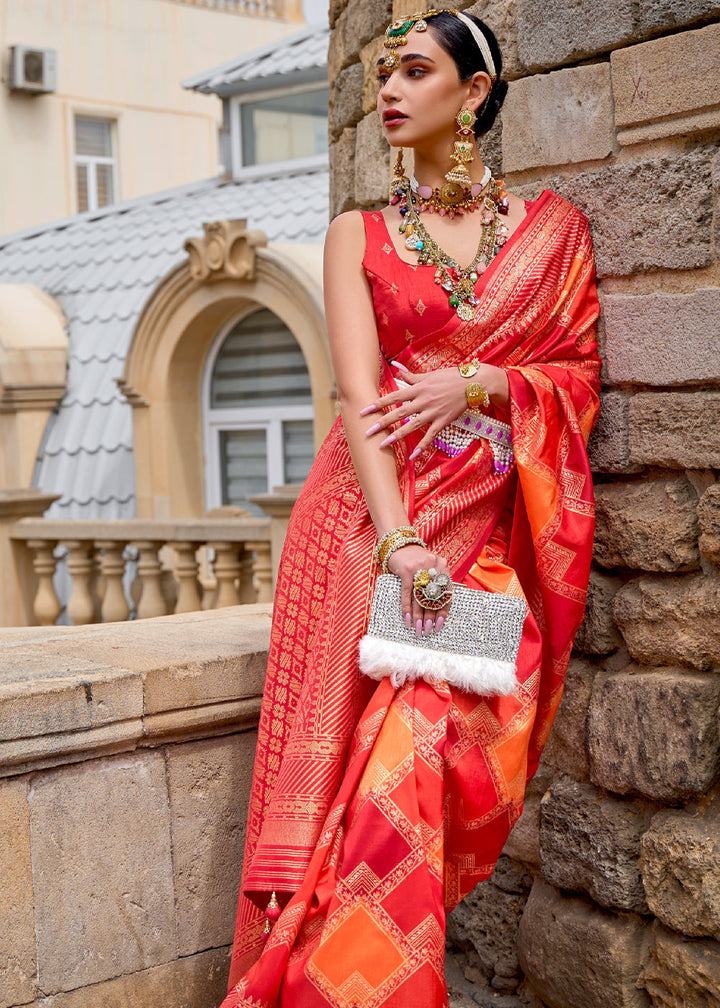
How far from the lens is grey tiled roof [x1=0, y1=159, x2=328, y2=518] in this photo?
993cm

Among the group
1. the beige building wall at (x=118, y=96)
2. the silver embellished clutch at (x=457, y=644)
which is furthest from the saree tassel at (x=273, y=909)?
the beige building wall at (x=118, y=96)

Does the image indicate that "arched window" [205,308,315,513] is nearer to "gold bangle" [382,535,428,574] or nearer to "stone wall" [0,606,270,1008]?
"stone wall" [0,606,270,1008]

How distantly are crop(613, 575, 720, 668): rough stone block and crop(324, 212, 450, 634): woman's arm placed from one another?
559mm

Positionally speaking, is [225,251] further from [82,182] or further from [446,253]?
[82,182]

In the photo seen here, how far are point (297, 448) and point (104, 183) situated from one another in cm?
914

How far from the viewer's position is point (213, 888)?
2617mm

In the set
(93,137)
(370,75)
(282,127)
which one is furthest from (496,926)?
(93,137)

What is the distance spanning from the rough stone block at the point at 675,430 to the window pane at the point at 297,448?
722 centimetres

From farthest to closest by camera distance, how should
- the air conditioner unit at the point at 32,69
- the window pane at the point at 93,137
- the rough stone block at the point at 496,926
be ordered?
1. the window pane at the point at 93,137
2. the air conditioner unit at the point at 32,69
3. the rough stone block at the point at 496,926

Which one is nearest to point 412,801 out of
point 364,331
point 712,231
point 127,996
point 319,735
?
point 319,735

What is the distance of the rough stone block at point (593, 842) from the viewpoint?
236 centimetres

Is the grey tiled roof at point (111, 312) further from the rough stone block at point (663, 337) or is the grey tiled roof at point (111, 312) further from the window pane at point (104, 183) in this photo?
the rough stone block at point (663, 337)

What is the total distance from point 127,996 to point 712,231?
186 cm

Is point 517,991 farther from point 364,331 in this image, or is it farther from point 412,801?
point 364,331
